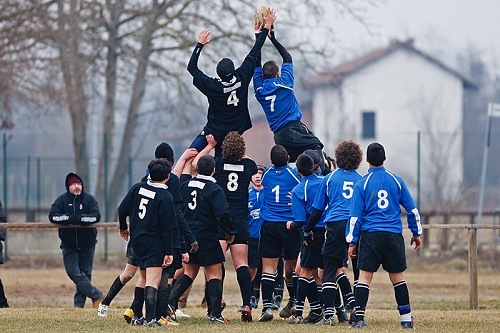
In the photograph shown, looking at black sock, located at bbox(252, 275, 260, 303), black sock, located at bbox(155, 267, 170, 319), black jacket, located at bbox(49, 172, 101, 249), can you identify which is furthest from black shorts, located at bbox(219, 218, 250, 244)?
black jacket, located at bbox(49, 172, 101, 249)

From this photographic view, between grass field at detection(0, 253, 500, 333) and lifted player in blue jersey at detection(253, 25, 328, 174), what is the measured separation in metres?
2.35

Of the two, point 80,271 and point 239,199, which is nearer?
point 239,199

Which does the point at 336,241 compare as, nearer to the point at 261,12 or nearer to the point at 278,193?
the point at 278,193

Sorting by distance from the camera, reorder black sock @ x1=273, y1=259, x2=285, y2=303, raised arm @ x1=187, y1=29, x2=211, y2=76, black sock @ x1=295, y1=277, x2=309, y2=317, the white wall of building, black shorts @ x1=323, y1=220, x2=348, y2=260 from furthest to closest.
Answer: the white wall of building, black sock @ x1=273, y1=259, x2=285, y2=303, raised arm @ x1=187, y1=29, x2=211, y2=76, black sock @ x1=295, y1=277, x2=309, y2=317, black shorts @ x1=323, y1=220, x2=348, y2=260

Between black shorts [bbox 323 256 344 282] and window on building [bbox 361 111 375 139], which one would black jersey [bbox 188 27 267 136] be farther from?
window on building [bbox 361 111 375 139]

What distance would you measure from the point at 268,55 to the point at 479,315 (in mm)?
16526

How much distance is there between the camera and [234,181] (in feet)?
40.3

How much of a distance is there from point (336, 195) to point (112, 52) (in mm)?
17563

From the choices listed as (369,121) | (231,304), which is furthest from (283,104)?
(369,121)

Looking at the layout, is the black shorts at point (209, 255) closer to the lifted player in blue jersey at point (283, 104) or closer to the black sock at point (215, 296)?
the black sock at point (215, 296)

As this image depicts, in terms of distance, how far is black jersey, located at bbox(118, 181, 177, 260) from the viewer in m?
11.0

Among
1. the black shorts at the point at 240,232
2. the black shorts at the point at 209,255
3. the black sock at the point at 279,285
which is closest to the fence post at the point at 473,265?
the black sock at the point at 279,285

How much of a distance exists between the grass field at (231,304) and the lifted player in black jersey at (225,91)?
7.99ft

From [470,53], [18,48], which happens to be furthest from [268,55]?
[470,53]
